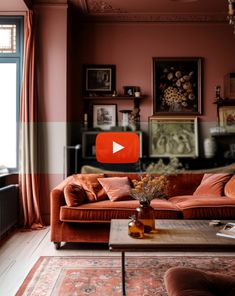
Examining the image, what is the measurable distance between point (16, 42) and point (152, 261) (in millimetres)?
3416

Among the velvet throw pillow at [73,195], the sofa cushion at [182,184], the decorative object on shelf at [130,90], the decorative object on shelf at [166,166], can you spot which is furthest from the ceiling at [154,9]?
the velvet throw pillow at [73,195]

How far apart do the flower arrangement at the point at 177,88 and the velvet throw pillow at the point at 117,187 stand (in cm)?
156

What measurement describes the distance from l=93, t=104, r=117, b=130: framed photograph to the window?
1163 mm

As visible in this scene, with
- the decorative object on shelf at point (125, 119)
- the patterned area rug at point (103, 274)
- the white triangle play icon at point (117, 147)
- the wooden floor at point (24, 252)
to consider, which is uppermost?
the decorative object on shelf at point (125, 119)

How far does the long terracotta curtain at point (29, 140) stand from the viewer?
169 inches

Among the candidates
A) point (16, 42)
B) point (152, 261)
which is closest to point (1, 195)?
point (152, 261)

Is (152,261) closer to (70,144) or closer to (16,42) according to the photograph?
(70,144)

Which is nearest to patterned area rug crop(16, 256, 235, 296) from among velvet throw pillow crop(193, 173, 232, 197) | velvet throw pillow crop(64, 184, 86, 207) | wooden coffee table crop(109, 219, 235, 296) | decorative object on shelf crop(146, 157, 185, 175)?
wooden coffee table crop(109, 219, 235, 296)

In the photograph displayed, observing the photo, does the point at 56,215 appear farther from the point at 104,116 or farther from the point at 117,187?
the point at 104,116

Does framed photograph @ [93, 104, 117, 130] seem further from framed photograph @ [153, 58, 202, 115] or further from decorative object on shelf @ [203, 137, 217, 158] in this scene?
decorative object on shelf @ [203, 137, 217, 158]

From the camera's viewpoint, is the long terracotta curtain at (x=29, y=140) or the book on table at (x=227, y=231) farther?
the long terracotta curtain at (x=29, y=140)

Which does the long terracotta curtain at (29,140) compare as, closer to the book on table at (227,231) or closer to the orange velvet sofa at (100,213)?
the orange velvet sofa at (100,213)

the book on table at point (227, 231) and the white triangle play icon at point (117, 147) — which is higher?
the white triangle play icon at point (117, 147)

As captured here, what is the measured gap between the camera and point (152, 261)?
2949mm
